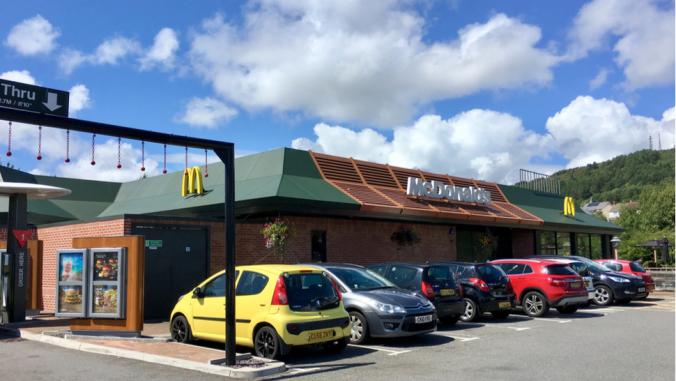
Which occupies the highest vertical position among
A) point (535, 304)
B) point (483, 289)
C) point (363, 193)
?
point (363, 193)

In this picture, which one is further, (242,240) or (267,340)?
(242,240)

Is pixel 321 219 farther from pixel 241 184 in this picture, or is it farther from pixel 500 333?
pixel 500 333

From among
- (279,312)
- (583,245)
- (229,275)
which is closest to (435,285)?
(279,312)

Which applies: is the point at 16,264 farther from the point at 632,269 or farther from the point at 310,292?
the point at 632,269

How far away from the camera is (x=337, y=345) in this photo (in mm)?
10125

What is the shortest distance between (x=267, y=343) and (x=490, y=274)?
735 centimetres

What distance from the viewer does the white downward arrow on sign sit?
325 inches

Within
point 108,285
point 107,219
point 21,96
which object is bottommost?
point 108,285

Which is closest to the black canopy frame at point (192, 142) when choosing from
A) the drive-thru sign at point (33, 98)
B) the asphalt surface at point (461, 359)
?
the drive-thru sign at point (33, 98)

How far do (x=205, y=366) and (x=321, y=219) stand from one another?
10941 millimetres

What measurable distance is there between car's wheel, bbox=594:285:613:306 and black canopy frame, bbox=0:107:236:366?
14.5 m

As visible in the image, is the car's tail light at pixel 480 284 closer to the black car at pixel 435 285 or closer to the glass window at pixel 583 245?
the black car at pixel 435 285

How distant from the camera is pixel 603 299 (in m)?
19.5

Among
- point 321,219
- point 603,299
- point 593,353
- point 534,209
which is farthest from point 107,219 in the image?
point 534,209
